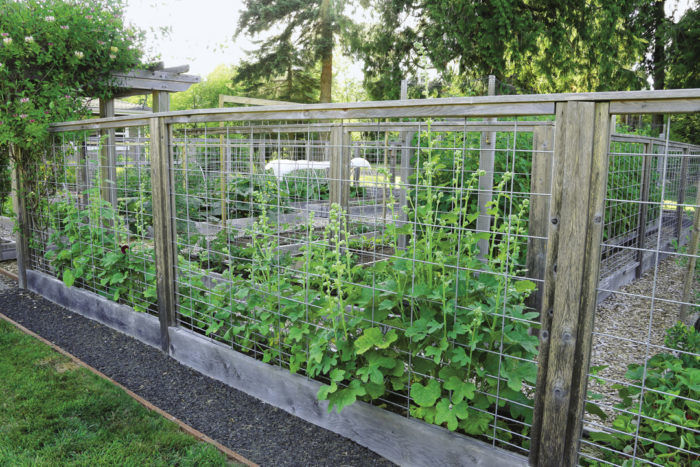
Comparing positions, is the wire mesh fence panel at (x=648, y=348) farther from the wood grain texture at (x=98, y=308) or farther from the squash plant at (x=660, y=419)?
the wood grain texture at (x=98, y=308)

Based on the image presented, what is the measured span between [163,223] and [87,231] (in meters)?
1.43

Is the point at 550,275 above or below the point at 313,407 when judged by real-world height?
above

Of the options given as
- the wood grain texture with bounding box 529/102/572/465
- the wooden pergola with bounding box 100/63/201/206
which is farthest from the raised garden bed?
the wooden pergola with bounding box 100/63/201/206

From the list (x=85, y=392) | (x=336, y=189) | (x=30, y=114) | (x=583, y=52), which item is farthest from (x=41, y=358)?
(x=583, y=52)

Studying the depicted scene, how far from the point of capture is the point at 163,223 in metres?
3.80

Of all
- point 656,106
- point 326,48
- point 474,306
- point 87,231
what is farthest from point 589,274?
point 326,48

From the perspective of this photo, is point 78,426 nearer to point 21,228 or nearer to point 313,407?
point 313,407

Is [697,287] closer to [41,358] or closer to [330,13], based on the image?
[41,358]

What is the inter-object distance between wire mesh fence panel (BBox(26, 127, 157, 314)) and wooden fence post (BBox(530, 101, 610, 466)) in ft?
9.57

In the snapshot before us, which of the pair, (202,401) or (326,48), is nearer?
(202,401)

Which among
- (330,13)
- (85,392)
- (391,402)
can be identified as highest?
(330,13)

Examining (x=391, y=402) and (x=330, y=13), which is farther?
(x=330, y=13)

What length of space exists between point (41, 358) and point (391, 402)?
258cm

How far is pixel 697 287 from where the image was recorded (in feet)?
18.1
